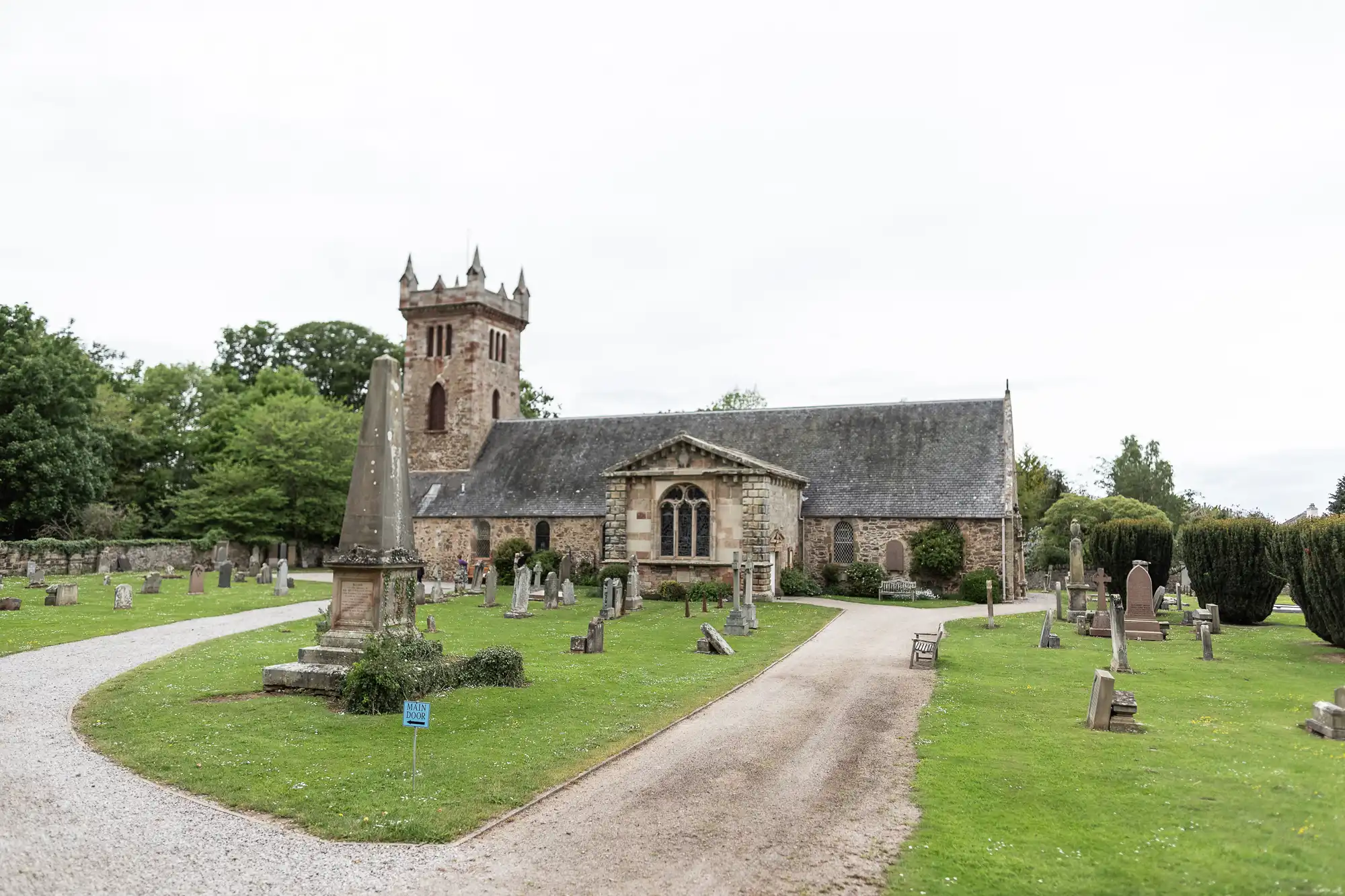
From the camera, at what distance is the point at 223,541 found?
155ft

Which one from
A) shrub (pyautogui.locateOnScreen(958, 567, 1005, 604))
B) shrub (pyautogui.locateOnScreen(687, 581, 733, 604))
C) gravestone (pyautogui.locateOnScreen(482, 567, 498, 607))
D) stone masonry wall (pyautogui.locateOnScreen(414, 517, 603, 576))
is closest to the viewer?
gravestone (pyautogui.locateOnScreen(482, 567, 498, 607))

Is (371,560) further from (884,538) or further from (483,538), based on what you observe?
(483,538)

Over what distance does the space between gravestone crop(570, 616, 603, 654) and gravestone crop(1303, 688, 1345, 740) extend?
12.8 metres

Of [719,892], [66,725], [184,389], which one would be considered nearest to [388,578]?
[66,725]

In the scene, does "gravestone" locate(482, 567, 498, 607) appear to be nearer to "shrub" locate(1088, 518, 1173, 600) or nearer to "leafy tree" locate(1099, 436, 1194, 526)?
"shrub" locate(1088, 518, 1173, 600)

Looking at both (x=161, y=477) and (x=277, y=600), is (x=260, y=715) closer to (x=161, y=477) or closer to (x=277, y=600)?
(x=277, y=600)

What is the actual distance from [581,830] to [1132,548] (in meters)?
29.0

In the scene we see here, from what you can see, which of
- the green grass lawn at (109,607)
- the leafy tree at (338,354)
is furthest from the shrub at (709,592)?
the leafy tree at (338,354)

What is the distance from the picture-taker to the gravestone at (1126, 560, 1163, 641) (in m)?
23.6

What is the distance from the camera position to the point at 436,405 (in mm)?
47969

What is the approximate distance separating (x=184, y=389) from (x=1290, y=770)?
65783 mm

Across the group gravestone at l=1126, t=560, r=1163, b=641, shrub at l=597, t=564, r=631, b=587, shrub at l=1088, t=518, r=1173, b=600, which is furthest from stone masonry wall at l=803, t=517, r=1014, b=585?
gravestone at l=1126, t=560, r=1163, b=641

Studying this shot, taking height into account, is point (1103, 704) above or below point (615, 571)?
below

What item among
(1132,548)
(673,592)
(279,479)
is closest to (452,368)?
(279,479)
